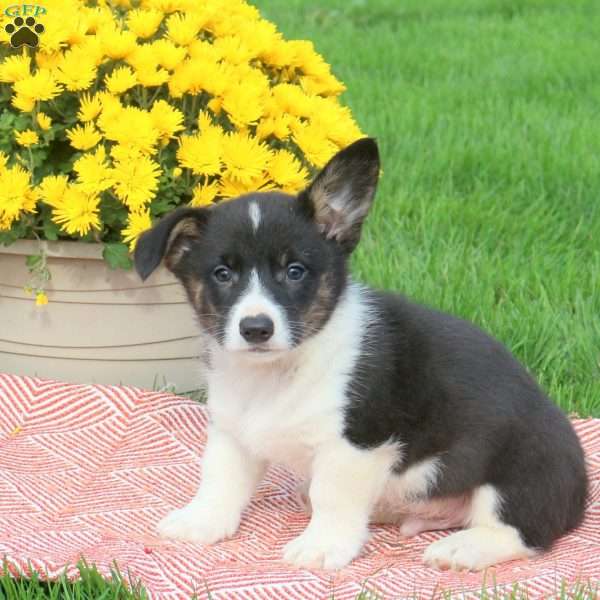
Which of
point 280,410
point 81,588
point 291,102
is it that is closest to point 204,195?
point 291,102

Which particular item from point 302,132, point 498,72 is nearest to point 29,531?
point 302,132

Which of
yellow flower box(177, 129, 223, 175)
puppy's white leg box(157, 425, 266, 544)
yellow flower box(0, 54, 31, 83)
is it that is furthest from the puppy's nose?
yellow flower box(0, 54, 31, 83)

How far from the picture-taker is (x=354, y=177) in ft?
11.1

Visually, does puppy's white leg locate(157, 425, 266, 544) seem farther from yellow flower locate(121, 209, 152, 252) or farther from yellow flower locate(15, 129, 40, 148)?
yellow flower locate(15, 129, 40, 148)

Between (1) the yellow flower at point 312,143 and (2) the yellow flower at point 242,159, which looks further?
(1) the yellow flower at point 312,143

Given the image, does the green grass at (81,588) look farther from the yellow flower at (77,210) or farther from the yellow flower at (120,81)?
the yellow flower at (120,81)

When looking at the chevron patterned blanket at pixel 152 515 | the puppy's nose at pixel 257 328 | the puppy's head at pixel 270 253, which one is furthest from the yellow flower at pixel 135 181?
the puppy's nose at pixel 257 328

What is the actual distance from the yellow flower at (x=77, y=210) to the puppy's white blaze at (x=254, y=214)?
1.02m

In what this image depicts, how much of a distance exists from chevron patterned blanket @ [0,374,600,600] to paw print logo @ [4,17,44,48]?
1.31 metres

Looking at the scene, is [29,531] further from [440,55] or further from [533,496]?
[440,55]

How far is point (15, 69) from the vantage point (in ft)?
13.9

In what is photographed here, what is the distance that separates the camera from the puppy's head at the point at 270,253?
3.19 meters

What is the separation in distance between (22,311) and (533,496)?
2.20 m

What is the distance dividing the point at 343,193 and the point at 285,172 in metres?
0.97
